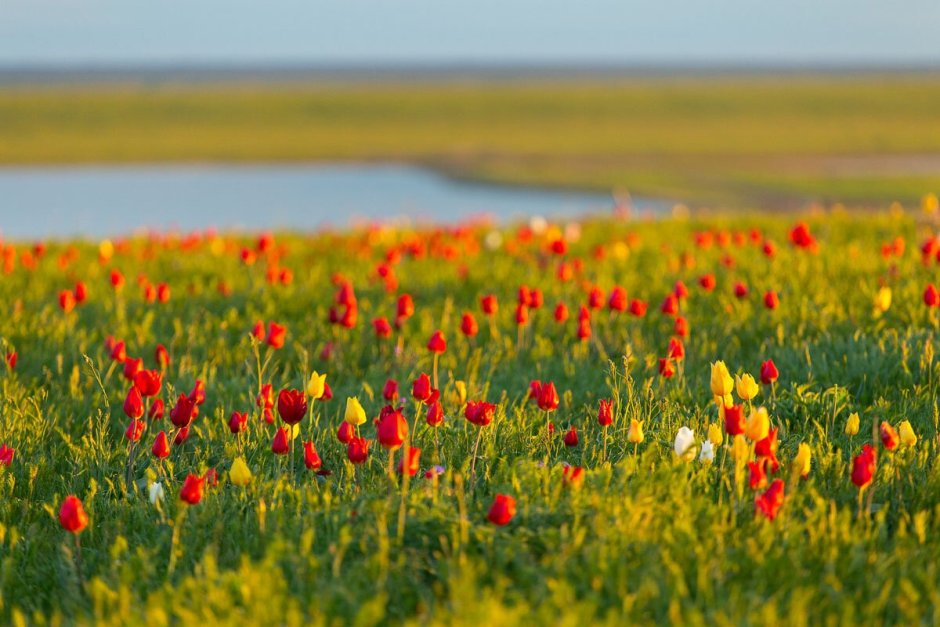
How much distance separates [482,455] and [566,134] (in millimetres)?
59572

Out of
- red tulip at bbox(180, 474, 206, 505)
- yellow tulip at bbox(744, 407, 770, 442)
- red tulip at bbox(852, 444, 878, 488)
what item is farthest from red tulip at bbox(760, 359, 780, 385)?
red tulip at bbox(180, 474, 206, 505)

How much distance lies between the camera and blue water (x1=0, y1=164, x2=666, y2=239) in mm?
30875

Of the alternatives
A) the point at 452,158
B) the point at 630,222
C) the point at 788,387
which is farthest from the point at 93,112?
the point at 788,387

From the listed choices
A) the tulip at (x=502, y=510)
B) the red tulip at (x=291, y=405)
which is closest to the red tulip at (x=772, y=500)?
the tulip at (x=502, y=510)

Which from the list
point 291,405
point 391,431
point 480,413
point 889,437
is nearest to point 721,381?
point 889,437

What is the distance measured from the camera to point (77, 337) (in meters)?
6.16

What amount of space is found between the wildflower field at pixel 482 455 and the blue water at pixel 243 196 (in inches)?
797

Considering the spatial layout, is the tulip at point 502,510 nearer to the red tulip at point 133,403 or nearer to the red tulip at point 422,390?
the red tulip at point 422,390

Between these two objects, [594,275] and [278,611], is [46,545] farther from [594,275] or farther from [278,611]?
[594,275]

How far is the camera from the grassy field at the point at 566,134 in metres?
42.4

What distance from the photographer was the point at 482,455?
4215 millimetres

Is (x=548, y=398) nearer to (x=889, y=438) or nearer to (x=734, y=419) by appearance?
(x=734, y=419)

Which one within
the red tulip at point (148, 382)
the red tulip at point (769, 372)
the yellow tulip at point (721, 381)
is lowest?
the red tulip at point (148, 382)

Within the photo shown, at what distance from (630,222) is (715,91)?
8309cm
